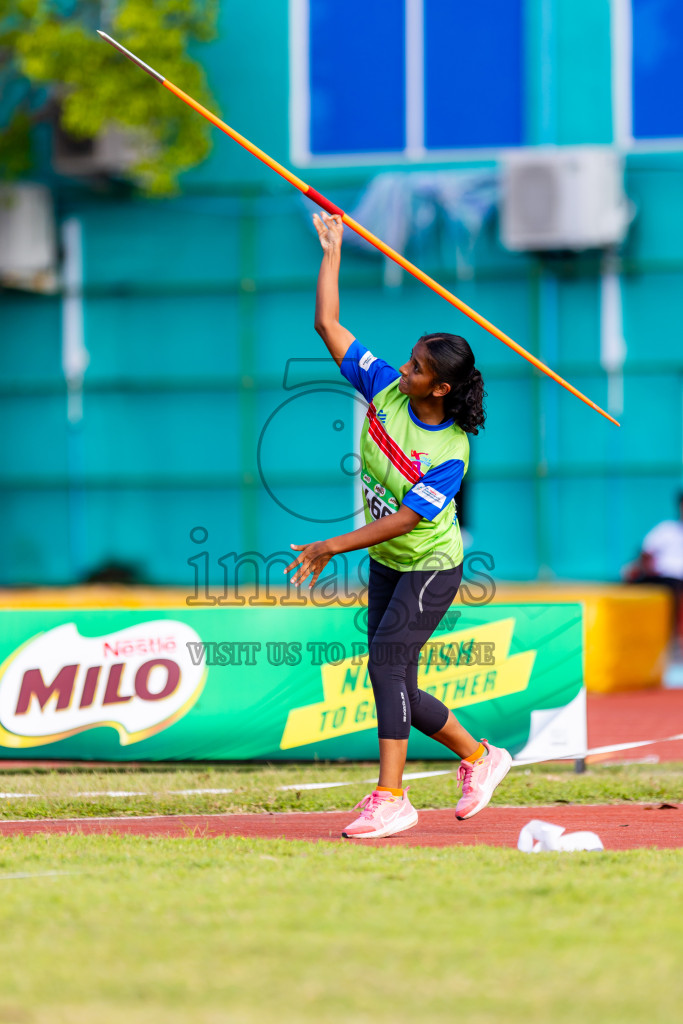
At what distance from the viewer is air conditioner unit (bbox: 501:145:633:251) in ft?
55.8

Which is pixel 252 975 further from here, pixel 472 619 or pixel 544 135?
pixel 544 135

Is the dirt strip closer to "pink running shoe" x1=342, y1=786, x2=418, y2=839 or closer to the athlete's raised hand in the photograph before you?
"pink running shoe" x1=342, y1=786, x2=418, y2=839

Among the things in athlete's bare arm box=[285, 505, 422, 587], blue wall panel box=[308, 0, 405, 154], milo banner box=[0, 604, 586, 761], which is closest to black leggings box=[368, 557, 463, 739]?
athlete's bare arm box=[285, 505, 422, 587]

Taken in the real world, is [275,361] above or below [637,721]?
above

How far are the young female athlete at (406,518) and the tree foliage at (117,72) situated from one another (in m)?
11.7

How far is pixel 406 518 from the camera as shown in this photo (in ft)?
17.5

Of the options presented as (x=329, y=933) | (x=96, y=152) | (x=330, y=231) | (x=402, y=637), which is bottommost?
(x=329, y=933)

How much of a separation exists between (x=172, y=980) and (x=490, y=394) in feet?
49.7

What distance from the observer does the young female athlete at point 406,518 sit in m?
5.38

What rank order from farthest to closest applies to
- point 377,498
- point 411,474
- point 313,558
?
point 377,498 → point 411,474 → point 313,558

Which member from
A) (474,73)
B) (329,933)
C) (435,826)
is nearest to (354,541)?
(435,826)

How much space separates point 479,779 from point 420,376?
168cm

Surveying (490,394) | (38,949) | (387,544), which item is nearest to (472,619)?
(387,544)

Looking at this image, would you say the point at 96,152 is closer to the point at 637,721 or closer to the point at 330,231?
the point at 637,721
